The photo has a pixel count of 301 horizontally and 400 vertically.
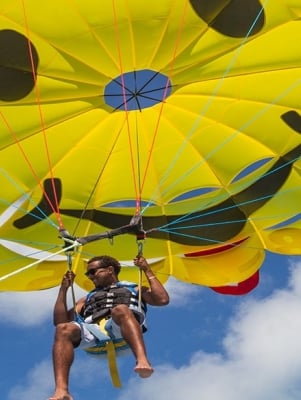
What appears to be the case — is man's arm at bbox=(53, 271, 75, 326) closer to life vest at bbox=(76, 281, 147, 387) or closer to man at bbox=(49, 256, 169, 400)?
man at bbox=(49, 256, 169, 400)

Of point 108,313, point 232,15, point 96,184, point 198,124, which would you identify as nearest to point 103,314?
point 108,313

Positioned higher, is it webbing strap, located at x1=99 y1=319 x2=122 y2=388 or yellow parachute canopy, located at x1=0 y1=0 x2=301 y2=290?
yellow parachute canopy, located at x1=0 y1=0 x2=301 y2=290

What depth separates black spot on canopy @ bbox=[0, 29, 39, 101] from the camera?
6945 millimetres

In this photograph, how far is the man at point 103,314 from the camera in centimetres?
531

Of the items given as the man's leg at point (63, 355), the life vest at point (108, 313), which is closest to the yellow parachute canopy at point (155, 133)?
the life vest at point (108, 313)

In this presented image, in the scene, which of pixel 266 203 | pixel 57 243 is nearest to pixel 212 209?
pixel 266 203

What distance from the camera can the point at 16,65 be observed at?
7.14 m

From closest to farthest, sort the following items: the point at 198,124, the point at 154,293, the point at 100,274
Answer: the point at 154,293 < the point at 100,274 < the point at 198,124

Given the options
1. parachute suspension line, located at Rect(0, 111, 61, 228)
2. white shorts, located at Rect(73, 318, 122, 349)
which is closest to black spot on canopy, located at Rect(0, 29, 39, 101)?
parachute suspension line, located at Rect(0, 111, 61, 228)

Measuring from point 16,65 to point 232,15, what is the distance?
2.05 m

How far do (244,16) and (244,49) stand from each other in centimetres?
34

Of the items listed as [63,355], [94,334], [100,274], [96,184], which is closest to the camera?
[63,355]

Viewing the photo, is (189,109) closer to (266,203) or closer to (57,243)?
(266,203)

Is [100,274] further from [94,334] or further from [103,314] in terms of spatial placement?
[94,334]
